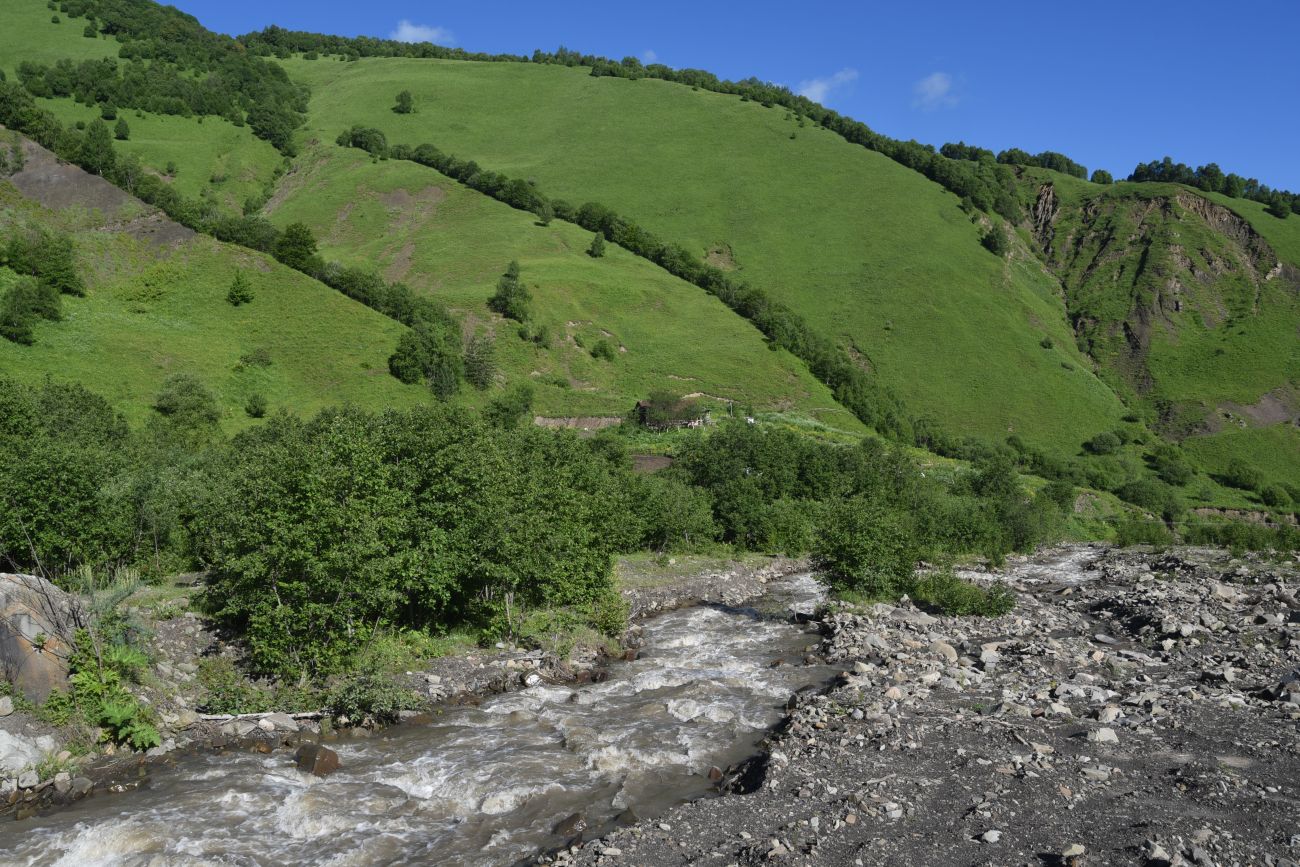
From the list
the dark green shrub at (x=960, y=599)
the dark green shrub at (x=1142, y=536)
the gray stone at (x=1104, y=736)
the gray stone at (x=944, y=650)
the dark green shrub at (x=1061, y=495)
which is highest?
the gray stone at (x=1104, y=736)

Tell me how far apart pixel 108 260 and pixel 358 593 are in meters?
108

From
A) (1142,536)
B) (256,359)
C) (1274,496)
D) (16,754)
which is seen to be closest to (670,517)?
(16,754)

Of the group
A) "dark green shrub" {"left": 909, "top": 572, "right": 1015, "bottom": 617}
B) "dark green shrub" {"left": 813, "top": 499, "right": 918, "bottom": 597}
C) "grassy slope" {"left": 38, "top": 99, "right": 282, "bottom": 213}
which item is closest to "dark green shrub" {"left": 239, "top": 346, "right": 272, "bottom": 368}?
"dark green shrub" {"left": 813, "top": 499, "right": 918, "bottom": 597}

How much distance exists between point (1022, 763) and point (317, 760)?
17743mm

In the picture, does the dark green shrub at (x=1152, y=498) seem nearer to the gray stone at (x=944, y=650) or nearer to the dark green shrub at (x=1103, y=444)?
the dark green shrub at (x=1103, y=444)

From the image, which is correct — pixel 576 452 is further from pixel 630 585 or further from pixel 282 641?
pixel 282 641

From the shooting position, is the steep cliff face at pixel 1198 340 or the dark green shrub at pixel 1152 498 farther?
the steep cliff face at pixel 1198 340

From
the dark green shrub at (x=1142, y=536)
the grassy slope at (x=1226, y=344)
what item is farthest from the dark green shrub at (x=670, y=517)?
the grassy slope at (x=1226, y=344)

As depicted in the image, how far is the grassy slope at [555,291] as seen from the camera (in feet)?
416

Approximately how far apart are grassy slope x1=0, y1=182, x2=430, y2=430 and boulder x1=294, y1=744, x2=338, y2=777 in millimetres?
74217

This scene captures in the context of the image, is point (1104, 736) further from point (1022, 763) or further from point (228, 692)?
point (228, 692)

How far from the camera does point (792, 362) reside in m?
142

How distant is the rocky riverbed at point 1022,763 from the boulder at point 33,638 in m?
16.2

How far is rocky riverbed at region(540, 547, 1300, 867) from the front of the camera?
15.0m
